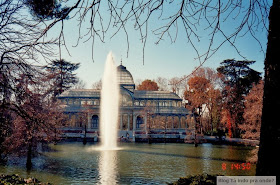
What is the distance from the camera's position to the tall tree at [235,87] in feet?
110

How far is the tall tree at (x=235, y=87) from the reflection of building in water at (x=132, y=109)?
22.5ft

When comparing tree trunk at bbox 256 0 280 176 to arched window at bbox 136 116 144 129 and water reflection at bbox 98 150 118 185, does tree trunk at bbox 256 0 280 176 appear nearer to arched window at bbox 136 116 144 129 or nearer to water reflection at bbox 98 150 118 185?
water reflection at bbox 98 150 118 185

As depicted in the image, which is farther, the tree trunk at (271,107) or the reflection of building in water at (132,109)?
the reflection of building in water at (132,109)

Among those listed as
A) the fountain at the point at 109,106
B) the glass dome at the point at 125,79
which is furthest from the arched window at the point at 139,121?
the glass dome at the point at 125,79

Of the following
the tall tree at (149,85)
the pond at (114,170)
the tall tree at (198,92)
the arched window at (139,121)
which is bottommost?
the pond at (114,170)

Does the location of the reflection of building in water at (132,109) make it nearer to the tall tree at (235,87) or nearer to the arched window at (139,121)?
the arched window at (139,121)

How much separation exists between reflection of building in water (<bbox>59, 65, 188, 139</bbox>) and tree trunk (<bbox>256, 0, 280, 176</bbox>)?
32.5m

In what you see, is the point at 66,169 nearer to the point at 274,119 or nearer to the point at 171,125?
the point at 274,119

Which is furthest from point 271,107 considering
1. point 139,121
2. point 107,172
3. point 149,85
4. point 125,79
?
point 149,85

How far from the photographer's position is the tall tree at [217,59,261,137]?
33.6 m

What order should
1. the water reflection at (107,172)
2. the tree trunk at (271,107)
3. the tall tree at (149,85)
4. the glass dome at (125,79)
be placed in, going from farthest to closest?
the tall tree at (149,85) → the glass dome at (125,79) → the water reflection at (107,172) → the tree trunk at (271,107)

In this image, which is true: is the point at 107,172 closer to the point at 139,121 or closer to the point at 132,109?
the point at 132,109

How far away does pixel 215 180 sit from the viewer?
21.6ft

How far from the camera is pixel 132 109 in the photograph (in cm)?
3731
